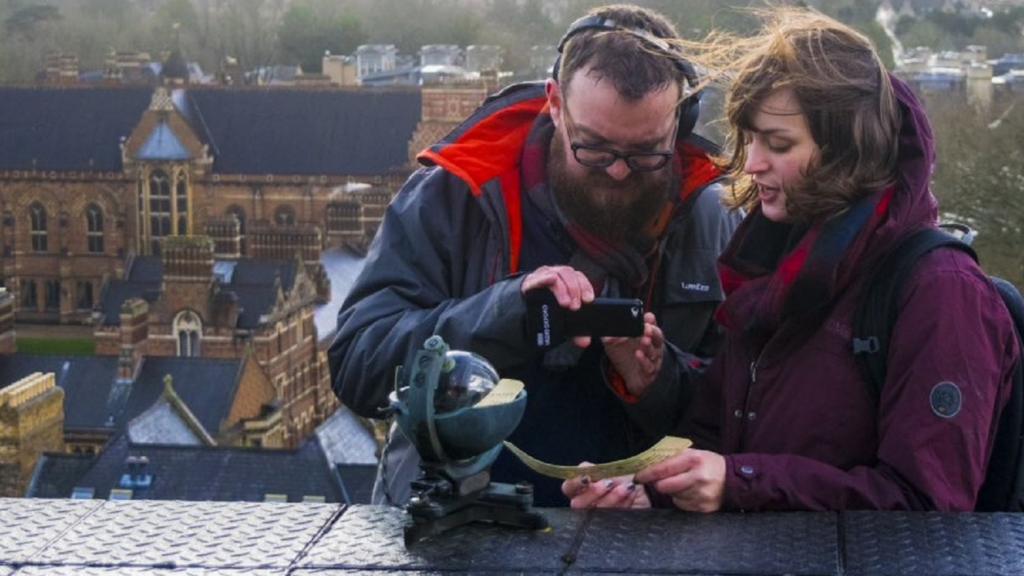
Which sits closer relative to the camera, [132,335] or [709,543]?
[709,543]

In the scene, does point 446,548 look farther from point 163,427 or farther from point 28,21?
point 28,21

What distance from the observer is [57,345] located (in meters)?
39.9

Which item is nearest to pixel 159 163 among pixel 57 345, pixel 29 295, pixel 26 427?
pixel 29 295

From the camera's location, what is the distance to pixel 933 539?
9.62 ft

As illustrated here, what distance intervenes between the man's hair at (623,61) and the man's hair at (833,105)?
0.33 metres

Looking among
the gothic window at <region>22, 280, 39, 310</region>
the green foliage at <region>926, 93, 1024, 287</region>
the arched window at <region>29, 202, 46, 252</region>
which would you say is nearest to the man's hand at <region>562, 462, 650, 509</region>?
the green foliage at <region>926, 93, 1024, 287</region>

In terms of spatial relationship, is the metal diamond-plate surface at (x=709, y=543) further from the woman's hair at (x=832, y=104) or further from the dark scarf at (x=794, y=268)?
the woman's hair at (x=832, y=104)

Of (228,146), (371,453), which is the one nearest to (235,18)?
(228,146)

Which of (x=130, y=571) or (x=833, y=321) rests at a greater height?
(x=833, y=321)

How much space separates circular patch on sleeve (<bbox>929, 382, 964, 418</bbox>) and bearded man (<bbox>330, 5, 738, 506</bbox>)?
68 cm

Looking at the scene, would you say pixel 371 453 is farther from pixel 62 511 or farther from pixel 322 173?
pixel 322 173

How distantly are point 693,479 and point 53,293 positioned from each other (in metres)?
Answer: 44.1

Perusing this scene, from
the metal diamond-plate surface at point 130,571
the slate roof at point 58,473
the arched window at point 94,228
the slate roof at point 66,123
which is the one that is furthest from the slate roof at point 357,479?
the slate roof at point 66,123

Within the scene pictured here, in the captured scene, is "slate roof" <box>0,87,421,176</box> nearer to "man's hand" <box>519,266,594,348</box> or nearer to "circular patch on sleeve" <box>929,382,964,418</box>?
"man's hand" <box>519,266,594,348</box>
